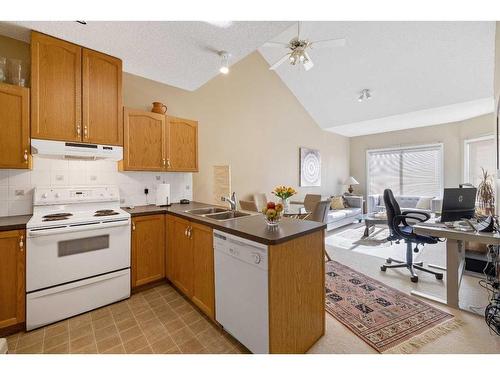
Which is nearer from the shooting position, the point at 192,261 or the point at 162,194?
the point at 192,261

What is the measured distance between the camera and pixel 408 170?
637 cm

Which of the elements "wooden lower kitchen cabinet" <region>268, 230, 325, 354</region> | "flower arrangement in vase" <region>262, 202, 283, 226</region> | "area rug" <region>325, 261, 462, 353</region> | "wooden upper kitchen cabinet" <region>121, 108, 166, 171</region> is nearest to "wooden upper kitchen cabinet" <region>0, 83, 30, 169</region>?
"wooden upper kitchen cabinet" <region>121, 108, 166, 171</region>

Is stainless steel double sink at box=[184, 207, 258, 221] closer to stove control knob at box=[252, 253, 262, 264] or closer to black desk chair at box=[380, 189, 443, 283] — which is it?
stove control knob at box=[252, 253, 262, 264]

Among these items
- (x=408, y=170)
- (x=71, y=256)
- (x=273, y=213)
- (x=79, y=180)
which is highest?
(x=408, y=170)

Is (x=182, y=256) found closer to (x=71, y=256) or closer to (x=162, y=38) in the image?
(x=71, y=256)

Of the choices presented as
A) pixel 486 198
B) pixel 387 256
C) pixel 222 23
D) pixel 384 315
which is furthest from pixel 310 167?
pixel 222 23

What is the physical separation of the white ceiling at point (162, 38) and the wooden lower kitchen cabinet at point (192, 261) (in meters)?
1.79

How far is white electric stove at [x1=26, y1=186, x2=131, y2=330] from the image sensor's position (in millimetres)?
1845

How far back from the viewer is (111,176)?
2742 mm

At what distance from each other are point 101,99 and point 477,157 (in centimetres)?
749

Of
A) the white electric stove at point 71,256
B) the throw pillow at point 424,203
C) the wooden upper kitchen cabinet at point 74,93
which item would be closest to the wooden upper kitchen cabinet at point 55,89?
the wooden upper kitchen cabinet at point 74,93

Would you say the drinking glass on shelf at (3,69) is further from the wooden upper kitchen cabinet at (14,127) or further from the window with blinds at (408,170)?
the window with blinds at (408,170)

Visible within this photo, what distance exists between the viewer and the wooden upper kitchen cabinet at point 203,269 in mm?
1819

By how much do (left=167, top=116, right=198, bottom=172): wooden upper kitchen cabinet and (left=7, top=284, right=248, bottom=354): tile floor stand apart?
1683 mm
